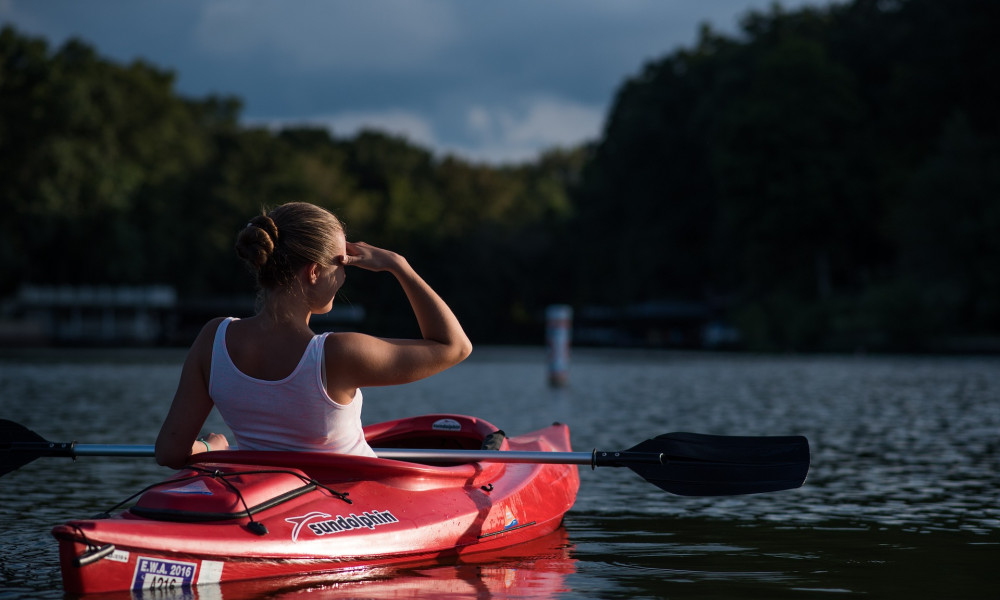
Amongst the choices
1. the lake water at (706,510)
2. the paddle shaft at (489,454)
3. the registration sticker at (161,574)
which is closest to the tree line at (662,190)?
the lake water at (706,510)

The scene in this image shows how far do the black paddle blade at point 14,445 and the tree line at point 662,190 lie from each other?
44.0 m

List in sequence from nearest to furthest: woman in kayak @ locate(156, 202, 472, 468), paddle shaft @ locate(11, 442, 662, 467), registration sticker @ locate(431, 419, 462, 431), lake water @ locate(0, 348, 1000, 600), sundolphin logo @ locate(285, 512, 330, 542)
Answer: woman in kayak @ locate(156, 202, 472, 468) < sundolphin logo @ locate(285, 512, 330, 542) < lake water @ locate(0, 348, 1000, 600) < paddle shaft @ locate(11, 442, 662, 467) < registration sticker @ locate(431, 419, 462, 431)

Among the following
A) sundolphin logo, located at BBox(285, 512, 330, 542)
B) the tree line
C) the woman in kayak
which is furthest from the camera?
the tree line

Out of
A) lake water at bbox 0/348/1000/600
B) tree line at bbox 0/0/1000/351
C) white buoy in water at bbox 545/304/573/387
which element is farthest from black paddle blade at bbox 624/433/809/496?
tree line at bbox 0/0/1000/351

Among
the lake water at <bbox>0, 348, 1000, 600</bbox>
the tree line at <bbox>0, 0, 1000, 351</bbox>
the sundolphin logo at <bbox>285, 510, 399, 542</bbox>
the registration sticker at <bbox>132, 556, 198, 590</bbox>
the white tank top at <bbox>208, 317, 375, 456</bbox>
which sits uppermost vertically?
the tree line at <bbox>0, 0, 1000, 351</bbox>

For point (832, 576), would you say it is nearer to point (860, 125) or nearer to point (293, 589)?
point (293, 589)

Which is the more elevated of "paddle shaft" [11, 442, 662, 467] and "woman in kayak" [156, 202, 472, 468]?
"woman in kayak" [156, 202, 472, 468]

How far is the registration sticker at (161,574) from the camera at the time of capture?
5.11m

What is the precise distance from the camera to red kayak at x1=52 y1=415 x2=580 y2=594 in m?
5.09

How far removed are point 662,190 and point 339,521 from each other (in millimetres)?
66289

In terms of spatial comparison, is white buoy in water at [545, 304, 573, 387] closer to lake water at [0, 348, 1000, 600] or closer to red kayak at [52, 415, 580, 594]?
lake water at [0, 348, 1000, 600]

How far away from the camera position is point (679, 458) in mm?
6738

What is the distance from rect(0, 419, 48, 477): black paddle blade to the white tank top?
155cm

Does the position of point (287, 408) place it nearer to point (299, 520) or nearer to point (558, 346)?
point (299, 520)
